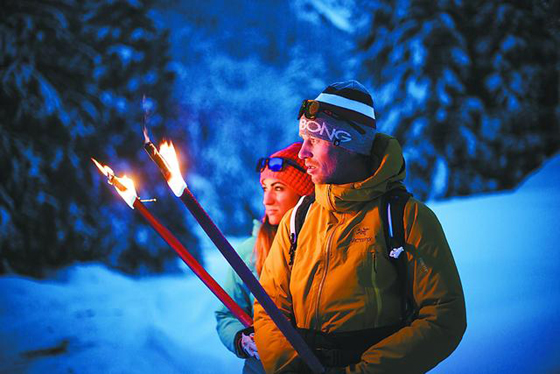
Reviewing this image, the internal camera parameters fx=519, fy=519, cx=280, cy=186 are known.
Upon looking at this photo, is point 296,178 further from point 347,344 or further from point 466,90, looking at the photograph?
point 466,90

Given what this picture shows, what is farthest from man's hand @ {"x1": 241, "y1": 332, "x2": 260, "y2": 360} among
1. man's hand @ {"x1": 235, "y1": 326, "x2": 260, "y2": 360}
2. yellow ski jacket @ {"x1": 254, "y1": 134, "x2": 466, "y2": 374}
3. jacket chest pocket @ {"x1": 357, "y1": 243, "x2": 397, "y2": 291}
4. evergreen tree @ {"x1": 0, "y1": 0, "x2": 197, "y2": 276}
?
evergreen tree @ {"x1": 0, "y1": 0, "x2": 197, "y2": 276}

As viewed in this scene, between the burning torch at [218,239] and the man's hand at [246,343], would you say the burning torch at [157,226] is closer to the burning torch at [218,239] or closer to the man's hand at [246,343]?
the man's hand at [246,343]

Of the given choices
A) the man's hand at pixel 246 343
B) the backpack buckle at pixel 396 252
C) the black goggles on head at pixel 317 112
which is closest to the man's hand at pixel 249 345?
the man's hand at pixel 246 343

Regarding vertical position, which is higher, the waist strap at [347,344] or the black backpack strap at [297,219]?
the black backpack strap at [297,219]

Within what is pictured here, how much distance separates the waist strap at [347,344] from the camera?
64.7 inches

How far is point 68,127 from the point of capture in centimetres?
568

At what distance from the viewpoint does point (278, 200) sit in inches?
99.7

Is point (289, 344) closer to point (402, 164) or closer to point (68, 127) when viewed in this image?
point (402, 164)

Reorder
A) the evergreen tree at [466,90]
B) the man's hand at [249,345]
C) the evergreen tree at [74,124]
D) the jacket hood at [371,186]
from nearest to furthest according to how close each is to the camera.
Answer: the jacket hood at [371,186], the man's hand at [249,345], the evergreen tree at [466,90], the evergreen tree at [74,124]

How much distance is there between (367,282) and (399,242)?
0.54 ft

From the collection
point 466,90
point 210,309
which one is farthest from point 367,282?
point 466,90

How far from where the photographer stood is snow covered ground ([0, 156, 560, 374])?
3.82 m

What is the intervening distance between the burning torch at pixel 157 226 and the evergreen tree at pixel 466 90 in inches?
140

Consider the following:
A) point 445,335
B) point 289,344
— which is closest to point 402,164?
point 445,335
